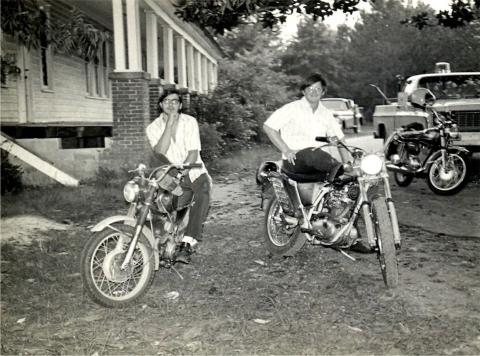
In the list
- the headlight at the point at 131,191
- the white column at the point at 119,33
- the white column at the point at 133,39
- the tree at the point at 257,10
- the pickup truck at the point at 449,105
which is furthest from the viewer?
the white column at the point at 133,39

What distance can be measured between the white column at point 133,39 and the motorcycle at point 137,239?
6.82m

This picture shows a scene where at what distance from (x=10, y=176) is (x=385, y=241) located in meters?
7.39

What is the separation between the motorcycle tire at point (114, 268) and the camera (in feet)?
13.6

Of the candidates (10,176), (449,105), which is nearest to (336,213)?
(10,176)

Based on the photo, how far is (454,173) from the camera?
8.89 m

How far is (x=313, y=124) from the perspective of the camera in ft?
18.5

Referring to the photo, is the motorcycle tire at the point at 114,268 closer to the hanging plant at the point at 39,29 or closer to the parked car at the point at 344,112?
the hanging plant at the point at 39,29

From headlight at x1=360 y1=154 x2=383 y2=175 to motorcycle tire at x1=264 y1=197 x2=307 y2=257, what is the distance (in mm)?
1160

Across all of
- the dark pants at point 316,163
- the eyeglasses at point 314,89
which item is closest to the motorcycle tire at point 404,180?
the eyeglasses at point 314,89

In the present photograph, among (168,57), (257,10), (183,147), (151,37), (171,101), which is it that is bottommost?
(183,147)

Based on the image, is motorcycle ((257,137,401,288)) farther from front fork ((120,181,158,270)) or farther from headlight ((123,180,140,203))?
headlight ((123,180,140,203))

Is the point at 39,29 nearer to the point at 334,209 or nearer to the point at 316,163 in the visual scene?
the point at 316,163

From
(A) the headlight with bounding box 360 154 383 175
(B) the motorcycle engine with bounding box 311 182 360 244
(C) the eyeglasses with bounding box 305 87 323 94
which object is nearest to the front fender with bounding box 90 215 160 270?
(B) the motorcycle engine with bounding box 311 182 360 244

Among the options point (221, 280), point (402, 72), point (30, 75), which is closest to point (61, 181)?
point (30, 75)
